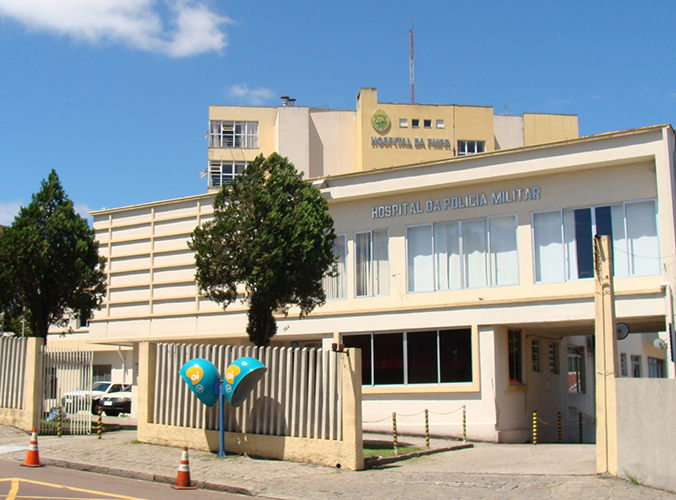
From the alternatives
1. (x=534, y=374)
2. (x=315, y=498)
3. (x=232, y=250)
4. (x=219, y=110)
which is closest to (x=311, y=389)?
(x=315, y=498)

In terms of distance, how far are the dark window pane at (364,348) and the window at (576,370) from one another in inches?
371

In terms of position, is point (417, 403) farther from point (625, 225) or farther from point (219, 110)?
point (219, 110)

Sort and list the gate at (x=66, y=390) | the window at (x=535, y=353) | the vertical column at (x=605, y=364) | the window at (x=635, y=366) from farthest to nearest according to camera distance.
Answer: the window at (x=635, y=366)
the window at (x=535, y=353)
the gate at (x=66, y=390)
the vertical column at (x=605, y=364)

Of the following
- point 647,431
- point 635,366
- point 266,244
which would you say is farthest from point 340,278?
point 635,366

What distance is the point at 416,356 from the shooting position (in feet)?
73.8

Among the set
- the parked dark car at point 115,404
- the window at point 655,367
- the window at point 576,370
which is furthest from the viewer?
the window at point 655,367

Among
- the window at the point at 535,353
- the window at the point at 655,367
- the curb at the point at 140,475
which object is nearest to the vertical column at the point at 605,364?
the curb at the point at 140,475

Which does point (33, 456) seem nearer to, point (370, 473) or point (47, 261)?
point (370, 473)

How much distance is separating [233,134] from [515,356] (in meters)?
33.0

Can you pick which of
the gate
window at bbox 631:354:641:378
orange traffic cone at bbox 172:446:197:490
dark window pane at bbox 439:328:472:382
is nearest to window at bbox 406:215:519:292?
dark window pane at bbox 439:328:472:382

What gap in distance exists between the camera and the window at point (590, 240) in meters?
19.6

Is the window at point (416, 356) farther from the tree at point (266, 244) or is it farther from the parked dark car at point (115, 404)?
the parked dark car at point (115, 404)

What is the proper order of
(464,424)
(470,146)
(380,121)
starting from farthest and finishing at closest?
(470,146)
(380,121)
(464,424)

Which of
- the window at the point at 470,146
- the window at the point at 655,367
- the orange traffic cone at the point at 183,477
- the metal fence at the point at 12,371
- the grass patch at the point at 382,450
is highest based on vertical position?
the window at the point at 470,146
